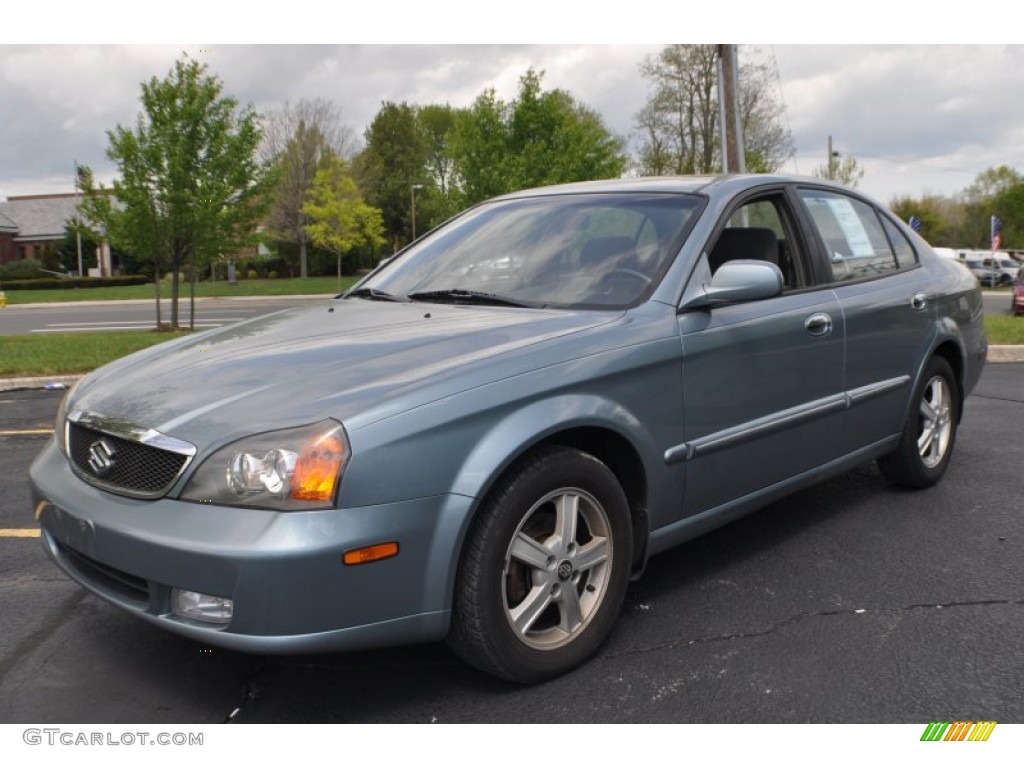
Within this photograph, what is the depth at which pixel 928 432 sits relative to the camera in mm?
4785

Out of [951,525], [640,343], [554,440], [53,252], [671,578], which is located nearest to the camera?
[554,440]

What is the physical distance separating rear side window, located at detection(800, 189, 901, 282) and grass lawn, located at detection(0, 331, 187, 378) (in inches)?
294

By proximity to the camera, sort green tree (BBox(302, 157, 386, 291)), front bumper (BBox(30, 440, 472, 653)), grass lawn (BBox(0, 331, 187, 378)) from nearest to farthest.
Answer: front bumper (BBox(30, 440, 472, 653)) < grass lawn (BBox(0, 331, 187, 378)) < green tree (BBox(302, 157, 386, 291))

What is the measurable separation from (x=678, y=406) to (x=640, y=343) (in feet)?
0.89

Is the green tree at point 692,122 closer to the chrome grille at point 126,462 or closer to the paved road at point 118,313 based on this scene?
the paved road at point 118,313

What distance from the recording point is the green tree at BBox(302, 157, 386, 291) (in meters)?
41.8

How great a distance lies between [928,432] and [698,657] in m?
2.46

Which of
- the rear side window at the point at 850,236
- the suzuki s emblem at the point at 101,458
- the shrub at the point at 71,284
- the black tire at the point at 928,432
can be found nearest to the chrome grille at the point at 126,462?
the suzuki s emblem at the point at 101,458

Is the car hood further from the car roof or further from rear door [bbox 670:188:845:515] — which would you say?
the car roof

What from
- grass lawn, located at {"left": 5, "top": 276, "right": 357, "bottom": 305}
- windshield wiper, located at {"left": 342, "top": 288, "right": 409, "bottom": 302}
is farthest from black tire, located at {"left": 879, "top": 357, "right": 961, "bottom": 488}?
grass lawn, located at {"left": 5, "top": 276, "right": 357, "bottom": 305}

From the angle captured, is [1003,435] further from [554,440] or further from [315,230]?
[315,230]

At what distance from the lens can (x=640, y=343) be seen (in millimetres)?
3053

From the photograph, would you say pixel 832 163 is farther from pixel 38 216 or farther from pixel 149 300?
pixel 38 216

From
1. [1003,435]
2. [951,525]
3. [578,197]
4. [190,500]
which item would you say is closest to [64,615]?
[190,500]
